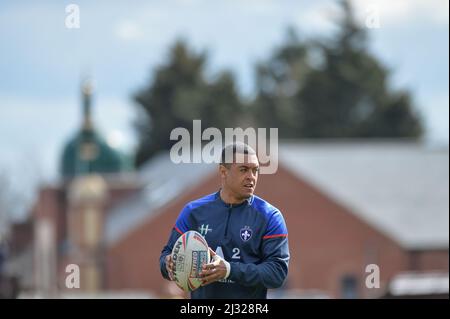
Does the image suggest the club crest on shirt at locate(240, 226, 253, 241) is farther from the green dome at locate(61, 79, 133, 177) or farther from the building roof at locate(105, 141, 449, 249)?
the green dome at locate(61, 79, 133, 177)

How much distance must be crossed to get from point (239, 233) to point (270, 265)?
0.28 meters

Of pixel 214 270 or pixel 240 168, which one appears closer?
pixel 214 270

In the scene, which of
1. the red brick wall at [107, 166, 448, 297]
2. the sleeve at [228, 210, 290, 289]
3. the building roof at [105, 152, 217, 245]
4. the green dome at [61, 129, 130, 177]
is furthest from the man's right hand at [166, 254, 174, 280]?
the green dome at [61, 129, 130, 177]

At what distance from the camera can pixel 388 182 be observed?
225ft

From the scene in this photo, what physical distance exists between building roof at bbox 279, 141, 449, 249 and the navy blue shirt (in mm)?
51634

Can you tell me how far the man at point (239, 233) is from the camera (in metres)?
7.96

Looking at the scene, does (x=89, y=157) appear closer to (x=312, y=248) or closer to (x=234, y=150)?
(x=312, y=248)

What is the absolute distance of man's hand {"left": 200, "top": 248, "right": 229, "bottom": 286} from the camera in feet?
25.6

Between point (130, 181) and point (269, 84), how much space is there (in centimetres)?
2873

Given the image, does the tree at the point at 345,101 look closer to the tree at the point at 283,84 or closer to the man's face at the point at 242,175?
the tree at the point at 283,84

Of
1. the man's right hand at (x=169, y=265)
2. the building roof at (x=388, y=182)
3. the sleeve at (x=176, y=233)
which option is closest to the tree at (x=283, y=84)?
the building roof at (x=388, y=182)

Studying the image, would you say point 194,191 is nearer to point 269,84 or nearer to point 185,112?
point 185,112

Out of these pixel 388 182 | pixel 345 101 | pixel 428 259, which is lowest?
pixel 428 259

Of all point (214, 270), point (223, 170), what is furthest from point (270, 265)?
point (223, 170)
